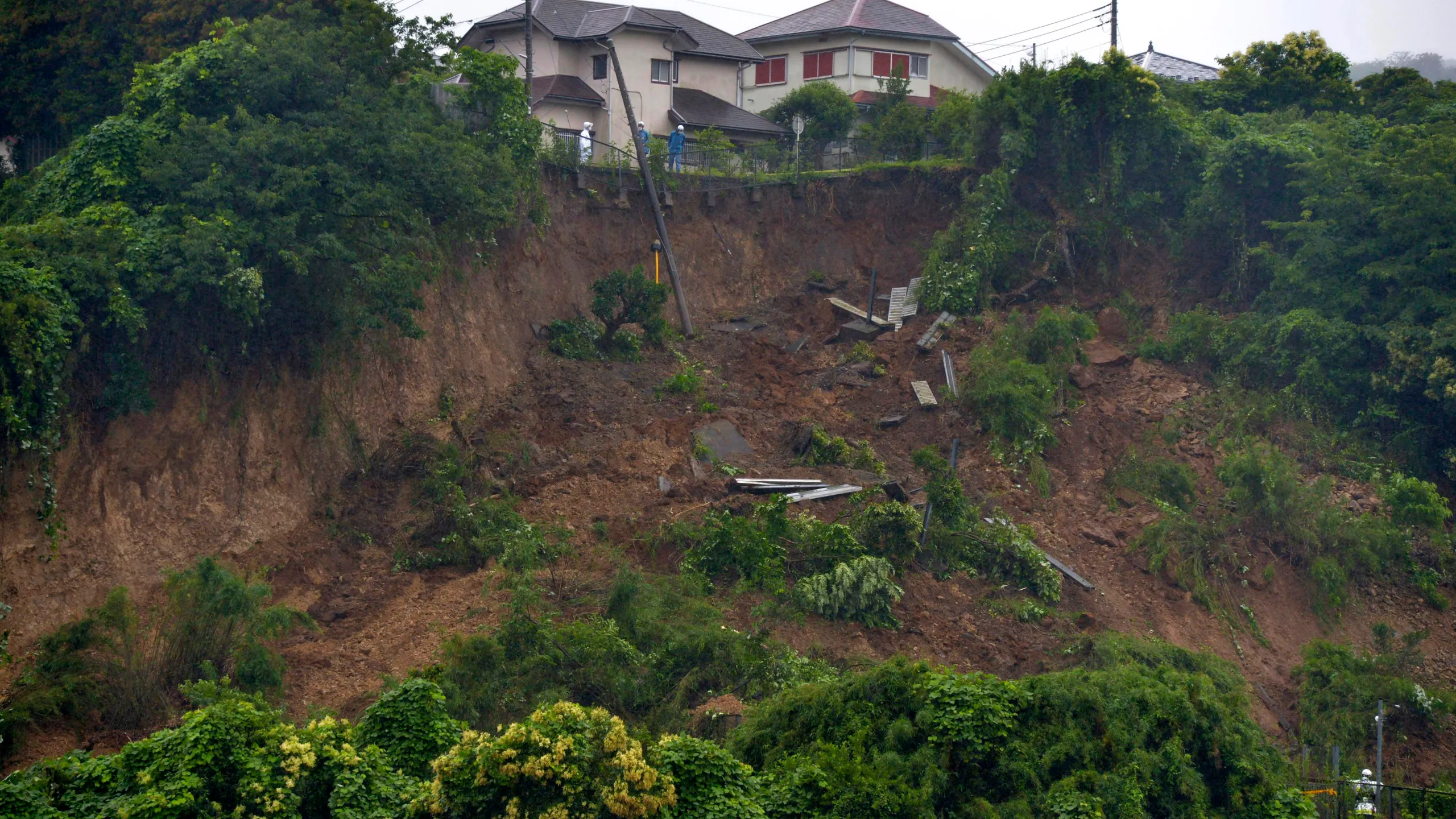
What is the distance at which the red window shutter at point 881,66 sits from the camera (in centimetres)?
3934

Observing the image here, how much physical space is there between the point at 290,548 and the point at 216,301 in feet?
12.2

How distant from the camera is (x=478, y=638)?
Result: 53.4ft

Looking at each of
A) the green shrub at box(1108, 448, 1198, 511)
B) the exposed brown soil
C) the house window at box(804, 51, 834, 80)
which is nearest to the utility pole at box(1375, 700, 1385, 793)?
the exposed brown soil

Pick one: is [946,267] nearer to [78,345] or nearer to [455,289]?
[455,289]

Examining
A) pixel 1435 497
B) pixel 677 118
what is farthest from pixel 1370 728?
pixel 677 118

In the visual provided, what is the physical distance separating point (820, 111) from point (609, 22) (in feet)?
21.8

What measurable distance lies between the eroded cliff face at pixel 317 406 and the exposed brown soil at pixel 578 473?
0.13 feet

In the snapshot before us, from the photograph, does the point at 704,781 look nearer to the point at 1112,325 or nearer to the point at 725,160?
the point at 1112,325

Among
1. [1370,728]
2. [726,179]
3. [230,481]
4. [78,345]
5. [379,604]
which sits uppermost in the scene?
[726,179]

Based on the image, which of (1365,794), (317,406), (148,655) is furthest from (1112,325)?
(148,655)

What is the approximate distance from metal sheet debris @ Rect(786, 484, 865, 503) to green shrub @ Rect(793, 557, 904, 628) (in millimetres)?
2786

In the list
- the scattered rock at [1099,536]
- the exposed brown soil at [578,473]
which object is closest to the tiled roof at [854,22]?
the exposed brown soil at [578,473]

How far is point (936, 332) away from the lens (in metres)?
29.3

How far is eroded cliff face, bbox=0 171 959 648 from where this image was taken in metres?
16.6
